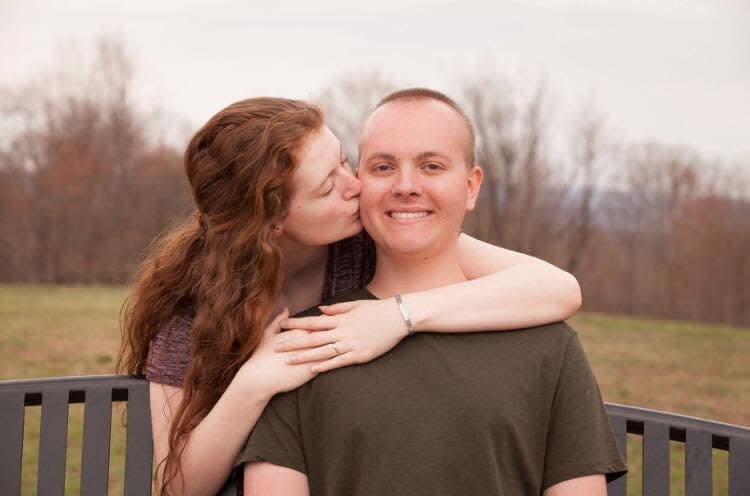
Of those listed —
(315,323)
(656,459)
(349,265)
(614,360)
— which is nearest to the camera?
(315,323)

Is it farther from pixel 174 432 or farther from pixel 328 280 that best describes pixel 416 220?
pixel 174 432

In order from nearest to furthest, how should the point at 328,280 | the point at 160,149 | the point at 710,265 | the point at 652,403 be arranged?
the point at 328,280, the point at 652,403, the point at 710,265, the point at 160,149

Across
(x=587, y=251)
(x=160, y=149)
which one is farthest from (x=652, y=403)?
(x=160, y=149)

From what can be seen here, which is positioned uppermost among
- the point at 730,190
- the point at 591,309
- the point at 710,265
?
the point at 730,190

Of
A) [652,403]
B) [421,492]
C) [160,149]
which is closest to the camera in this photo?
[421,492]

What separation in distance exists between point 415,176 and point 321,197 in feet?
1.10

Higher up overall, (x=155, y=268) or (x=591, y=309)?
(x=155, y=268)

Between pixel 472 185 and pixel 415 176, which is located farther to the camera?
pixel 472 185

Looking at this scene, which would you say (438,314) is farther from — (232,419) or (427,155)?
(232,419)

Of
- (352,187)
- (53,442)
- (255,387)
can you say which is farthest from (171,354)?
(352,187)

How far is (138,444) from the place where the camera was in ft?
8.55

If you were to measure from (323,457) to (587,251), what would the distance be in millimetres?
23476

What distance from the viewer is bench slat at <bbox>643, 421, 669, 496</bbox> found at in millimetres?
2541

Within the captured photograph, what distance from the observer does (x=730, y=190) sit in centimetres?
2289
